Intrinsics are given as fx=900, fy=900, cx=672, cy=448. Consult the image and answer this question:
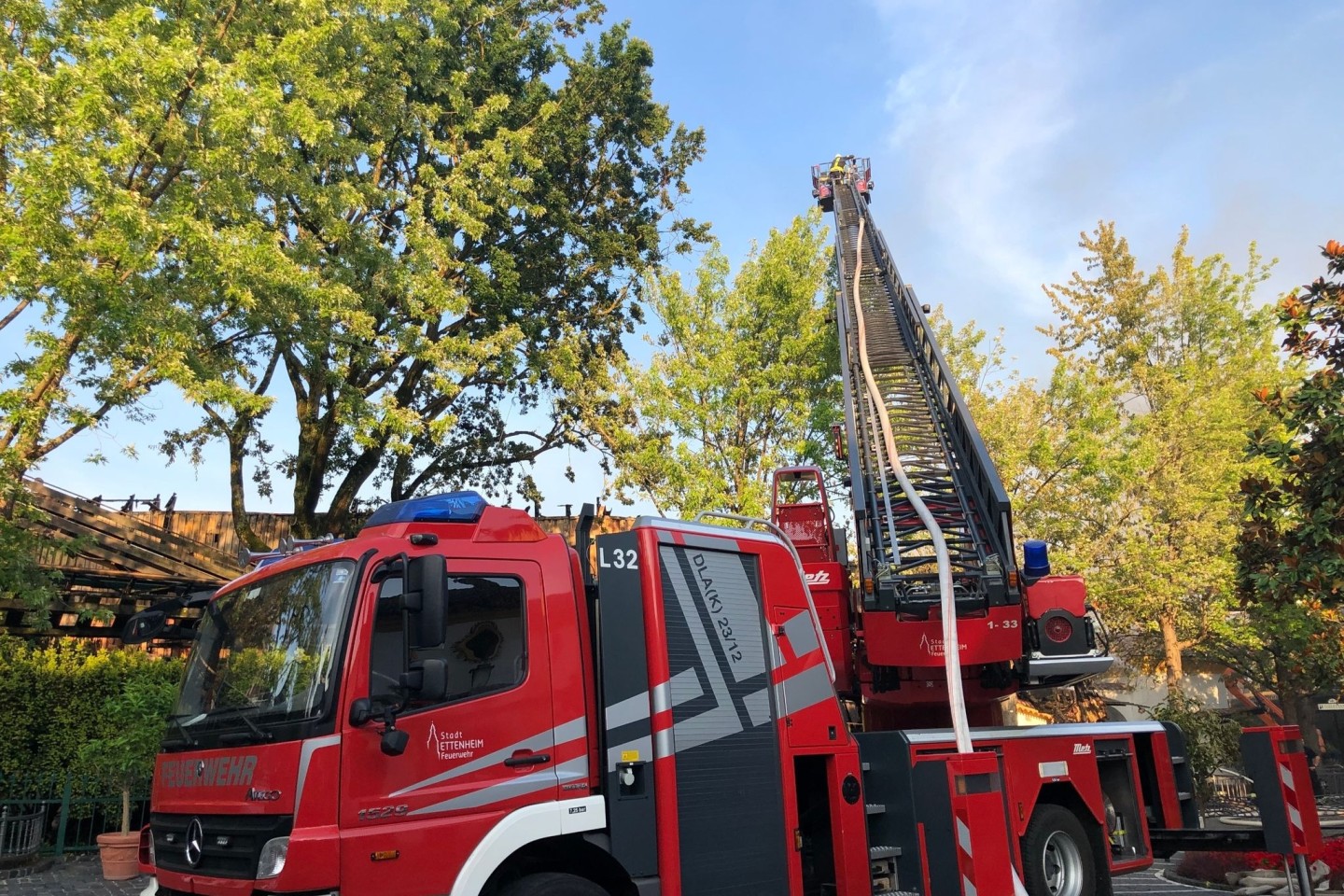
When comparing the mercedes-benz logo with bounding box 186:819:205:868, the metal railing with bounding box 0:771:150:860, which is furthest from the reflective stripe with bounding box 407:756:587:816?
the metal railing with bounding box 0:771:150:860

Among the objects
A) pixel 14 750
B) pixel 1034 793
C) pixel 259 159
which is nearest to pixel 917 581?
pixel 1034 793

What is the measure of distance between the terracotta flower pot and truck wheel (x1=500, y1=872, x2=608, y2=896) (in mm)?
8833

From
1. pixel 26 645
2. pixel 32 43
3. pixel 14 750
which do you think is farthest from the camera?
pixel 26 645

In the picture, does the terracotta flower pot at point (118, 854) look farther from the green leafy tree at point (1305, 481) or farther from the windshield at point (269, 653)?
the green leafy tree at point (1305, 481)

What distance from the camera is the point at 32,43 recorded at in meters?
10.4

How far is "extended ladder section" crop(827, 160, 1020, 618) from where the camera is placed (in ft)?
23.0

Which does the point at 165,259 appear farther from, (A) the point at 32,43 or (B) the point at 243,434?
(B) the point at 243,434

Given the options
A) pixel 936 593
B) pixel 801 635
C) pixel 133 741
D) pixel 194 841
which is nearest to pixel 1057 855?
pixel 936 593

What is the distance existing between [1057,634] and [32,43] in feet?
41.2

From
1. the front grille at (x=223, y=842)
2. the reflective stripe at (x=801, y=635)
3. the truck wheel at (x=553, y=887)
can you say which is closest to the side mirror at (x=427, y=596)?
the front grille at (x=223, y=842)

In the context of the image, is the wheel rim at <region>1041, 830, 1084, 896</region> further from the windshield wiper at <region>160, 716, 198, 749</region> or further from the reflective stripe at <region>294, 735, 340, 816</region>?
the windshield wiper at <region>160, 716, 198, 749</region>

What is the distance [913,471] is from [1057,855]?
4504mm

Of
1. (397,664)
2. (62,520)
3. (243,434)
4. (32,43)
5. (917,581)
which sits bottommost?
(397,664)

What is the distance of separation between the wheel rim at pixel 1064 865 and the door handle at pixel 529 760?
4528 mm
